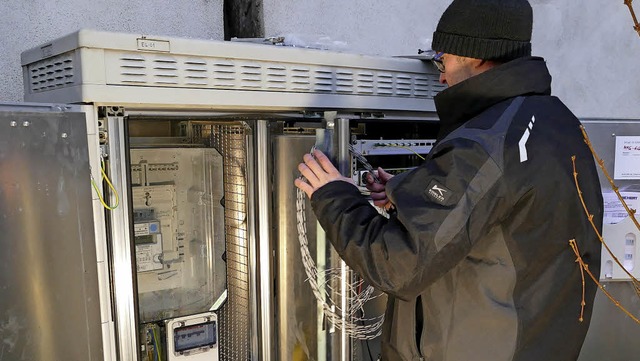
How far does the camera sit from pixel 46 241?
128 centimetres

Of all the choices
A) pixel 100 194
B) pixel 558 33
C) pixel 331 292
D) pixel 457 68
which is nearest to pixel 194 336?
pixel 331 292

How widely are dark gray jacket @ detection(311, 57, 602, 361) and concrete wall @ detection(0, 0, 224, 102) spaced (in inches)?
79.5

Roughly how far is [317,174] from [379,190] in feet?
1.16

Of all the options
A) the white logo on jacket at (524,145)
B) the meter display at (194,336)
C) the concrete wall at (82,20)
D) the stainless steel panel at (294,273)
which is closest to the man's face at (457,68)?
the white logo on jacket at (524,145)

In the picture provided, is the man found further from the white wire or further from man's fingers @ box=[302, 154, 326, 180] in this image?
the white wire

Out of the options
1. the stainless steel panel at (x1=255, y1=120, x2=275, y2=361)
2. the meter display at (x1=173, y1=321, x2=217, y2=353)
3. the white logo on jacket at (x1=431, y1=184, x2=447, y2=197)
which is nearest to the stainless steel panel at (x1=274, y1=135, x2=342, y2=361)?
the stainless steel panel at (x1=255, y1=120, x2=275, y2=361)

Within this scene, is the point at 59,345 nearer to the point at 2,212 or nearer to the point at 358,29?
the point at 2,212

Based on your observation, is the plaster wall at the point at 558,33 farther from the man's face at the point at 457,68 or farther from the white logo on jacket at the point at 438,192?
the white logo on jacket at the point at 438,192

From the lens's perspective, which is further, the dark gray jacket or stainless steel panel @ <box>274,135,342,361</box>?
stainless steel panel @ <box>274,135,342,361</box>

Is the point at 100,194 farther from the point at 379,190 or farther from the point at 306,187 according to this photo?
the point at 379,190

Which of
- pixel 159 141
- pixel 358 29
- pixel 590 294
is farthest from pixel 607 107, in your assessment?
pixel 159 141

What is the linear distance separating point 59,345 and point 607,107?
4425 millimetres

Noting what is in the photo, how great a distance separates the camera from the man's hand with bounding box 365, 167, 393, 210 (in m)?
1.66

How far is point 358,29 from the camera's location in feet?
11.7
